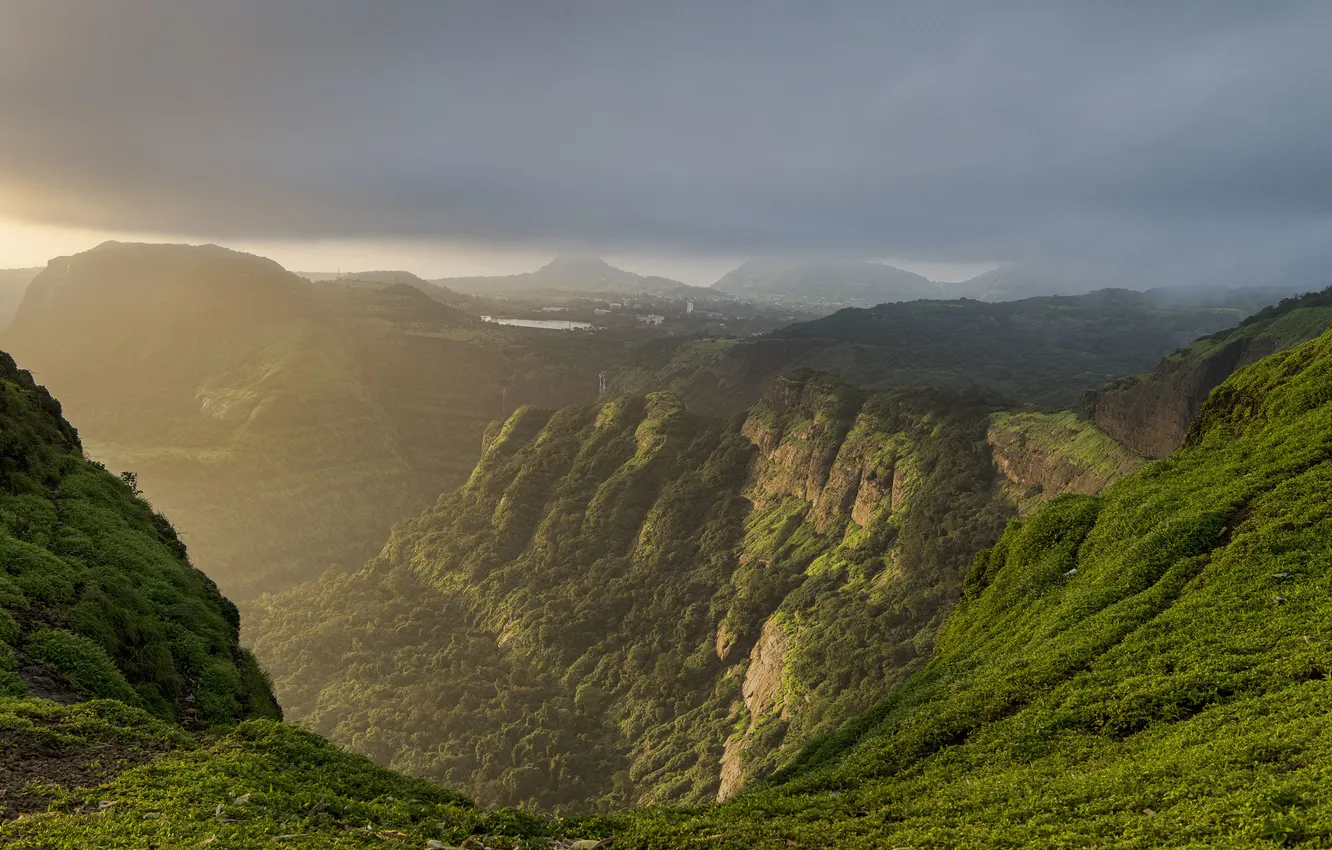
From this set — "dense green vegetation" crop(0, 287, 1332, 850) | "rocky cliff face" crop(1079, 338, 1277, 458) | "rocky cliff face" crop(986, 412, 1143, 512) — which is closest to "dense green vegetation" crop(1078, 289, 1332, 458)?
"rocky cliff face" crop(1079, 338, 1277, 458)

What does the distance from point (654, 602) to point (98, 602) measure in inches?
4277

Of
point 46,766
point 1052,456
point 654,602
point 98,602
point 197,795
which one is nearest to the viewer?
point 197,795

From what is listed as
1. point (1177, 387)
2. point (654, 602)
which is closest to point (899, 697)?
point (1177, 387)

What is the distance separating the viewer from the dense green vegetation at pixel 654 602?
9369cm

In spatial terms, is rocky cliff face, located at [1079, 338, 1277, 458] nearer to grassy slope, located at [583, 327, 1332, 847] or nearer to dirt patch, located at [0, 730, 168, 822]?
grassy slope, located at [583, 327, 1332, 847]

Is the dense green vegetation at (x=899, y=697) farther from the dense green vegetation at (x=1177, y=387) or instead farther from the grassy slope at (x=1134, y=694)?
the dense green vegetation at (x=1177, y=387)

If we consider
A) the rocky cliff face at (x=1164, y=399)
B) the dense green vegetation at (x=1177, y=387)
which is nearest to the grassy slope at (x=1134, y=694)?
the rocky cliff face at (x=1164, y=399)

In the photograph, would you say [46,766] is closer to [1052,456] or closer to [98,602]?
[98,602]

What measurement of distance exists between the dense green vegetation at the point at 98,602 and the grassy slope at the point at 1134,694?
67.8 feet

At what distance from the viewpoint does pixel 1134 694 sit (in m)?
25.1

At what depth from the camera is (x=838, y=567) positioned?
362ft

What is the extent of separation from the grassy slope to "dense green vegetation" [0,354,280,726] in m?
20.7

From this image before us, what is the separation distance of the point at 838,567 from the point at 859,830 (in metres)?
93.0

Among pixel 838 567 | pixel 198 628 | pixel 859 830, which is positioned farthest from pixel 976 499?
pixel 198 628
